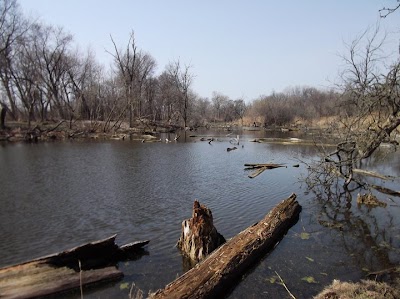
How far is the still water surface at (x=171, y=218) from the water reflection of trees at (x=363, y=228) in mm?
27

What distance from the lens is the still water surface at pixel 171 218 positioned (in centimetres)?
691

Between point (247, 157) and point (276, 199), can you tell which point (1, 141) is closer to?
point (247, 157)

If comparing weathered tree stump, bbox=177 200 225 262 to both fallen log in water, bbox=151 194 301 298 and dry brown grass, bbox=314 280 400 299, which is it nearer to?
fallen log in water, bbox=151 194 301 298

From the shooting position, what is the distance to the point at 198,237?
7559mm

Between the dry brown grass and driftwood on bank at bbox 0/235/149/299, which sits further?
driftwood on bank at bbox 0/235/149/299

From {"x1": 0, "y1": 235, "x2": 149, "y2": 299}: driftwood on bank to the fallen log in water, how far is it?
168 centimetres

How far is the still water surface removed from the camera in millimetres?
6906

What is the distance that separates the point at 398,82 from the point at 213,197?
749cm

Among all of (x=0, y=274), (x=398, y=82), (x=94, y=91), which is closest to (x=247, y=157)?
(x=398, y=82)

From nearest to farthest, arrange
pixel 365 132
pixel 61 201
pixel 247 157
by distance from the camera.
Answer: pixel 365 132, pixel 61 201, pixel 247 157

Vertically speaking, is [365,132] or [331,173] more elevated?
[365,132]

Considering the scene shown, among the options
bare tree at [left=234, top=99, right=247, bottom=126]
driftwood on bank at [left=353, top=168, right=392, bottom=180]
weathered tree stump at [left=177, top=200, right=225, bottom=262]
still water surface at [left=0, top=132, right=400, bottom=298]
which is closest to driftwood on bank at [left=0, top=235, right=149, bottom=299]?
still water surface at [left=0, top=132, right=400, bottom=298]

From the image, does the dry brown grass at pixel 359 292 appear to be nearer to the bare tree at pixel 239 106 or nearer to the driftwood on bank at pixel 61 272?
the driftwood on bank at pixel 61 272

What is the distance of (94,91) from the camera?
60.6 metres
